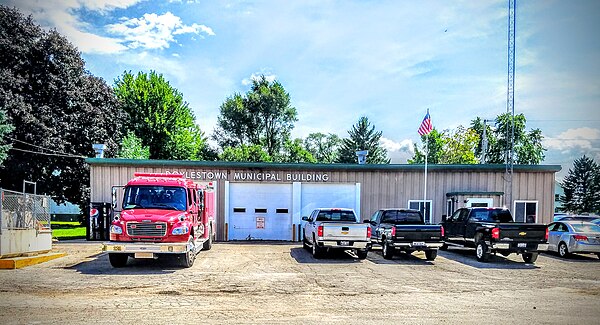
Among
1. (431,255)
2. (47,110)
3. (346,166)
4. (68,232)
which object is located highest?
(47,110)

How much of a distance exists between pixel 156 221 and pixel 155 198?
128cm

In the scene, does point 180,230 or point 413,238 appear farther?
point 413,238

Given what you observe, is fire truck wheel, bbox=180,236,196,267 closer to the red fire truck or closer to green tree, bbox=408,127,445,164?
the red fire truck

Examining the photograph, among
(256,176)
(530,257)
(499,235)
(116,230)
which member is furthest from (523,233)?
(116,230)

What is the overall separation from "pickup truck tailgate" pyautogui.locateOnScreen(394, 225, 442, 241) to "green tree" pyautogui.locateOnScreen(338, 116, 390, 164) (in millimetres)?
53932

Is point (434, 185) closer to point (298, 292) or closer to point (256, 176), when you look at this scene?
point (256, 176)

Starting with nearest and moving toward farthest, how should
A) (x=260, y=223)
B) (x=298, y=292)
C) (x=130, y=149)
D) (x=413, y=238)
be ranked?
(x=298, y=292), (x=413, y=238), (x=260, y=223), (x=130, y=149)

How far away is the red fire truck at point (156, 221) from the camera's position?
12562 millimetres

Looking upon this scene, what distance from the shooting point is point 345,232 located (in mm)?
15219

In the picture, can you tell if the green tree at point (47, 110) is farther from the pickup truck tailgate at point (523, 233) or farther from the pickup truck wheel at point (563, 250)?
the pickup truck wheel at point (563, 250)

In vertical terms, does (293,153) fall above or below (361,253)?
above

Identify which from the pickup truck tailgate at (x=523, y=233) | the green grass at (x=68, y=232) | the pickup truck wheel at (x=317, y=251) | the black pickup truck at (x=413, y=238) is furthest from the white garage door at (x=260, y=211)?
the pickup truck tailgate at (x=523, y=233)

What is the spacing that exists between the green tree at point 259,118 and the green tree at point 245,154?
4782 mm

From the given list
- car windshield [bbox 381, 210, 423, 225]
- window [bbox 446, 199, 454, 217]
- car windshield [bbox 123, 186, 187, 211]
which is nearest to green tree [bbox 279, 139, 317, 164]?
window [bbox 446, 199, 454, 217]
